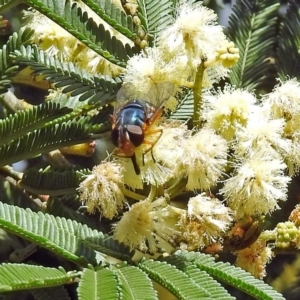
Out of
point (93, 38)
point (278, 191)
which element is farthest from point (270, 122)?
point (93, 38)

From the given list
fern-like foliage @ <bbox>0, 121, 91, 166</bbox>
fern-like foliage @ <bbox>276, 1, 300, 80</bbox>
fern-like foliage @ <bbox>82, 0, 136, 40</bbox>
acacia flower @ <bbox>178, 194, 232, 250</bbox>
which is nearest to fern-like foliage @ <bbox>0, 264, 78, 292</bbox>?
acacia flower @ <bbox>178, 194, 232, 250</bbox>

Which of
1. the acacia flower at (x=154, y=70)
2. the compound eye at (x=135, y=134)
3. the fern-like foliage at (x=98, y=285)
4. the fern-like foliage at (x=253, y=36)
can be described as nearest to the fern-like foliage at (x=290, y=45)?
the fern-like foliage at (x=253, y=36)

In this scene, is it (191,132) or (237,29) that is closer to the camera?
(191,132)

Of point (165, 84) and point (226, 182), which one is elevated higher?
point (165, 84)

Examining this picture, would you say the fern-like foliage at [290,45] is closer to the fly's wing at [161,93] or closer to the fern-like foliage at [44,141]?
the fly's wing at [161,93]

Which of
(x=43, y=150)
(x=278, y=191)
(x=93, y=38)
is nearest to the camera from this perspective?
(x=278, y=191)

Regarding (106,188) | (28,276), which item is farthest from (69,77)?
(28,276)

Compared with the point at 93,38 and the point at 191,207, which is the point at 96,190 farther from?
the point at 93,38
